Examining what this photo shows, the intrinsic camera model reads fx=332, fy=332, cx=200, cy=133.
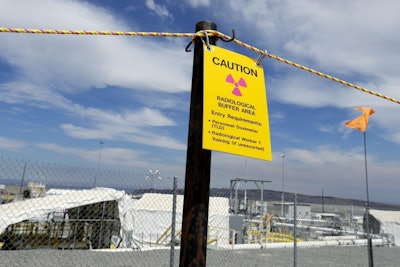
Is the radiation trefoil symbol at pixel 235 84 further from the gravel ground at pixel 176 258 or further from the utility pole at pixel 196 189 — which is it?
the gravel ground at pixel 176 258

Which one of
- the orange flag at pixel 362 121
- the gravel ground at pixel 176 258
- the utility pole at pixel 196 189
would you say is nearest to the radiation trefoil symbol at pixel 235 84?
the utility pole at pixel 196 189

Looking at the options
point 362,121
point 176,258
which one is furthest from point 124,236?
point 362,121

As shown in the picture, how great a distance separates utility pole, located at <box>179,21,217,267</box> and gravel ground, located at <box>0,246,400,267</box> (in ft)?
31.5

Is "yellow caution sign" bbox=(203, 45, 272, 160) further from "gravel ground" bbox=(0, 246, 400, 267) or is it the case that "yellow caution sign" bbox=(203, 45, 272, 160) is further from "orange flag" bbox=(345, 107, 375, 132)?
"gravel ground" bbox=(0, 246, 400, 267)

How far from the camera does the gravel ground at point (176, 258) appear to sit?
11.5 meters

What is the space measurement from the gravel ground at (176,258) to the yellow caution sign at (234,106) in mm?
10026

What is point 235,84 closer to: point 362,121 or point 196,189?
point 196,189

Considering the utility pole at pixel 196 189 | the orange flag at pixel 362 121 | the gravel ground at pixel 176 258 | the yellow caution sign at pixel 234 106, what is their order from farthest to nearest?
the gravel ground at pixel 176 258
the orange flag at pixel 362 121
the utility pole at pixel 196 189
the yellow caution sign at pixel 234 106

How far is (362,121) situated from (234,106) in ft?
20.7

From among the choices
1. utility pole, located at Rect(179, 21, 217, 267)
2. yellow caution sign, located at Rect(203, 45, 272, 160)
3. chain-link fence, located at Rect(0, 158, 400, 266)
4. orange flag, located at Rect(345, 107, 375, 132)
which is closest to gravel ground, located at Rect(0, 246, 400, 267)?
chain-link fence, located at Rect(0, 158, 400, 266)

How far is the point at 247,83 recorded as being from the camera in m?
2.87

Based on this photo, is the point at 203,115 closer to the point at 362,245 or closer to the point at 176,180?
the point at 176,180

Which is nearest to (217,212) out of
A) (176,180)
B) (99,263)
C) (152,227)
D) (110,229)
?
(152,227)

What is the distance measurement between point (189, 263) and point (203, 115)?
1.21 m
